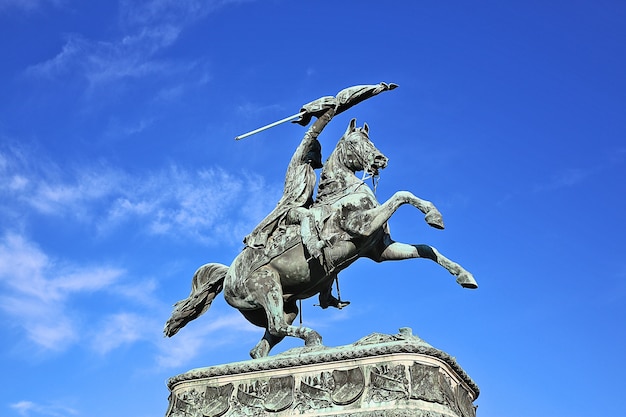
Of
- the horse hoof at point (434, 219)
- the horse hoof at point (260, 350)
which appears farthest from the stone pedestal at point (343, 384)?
the horse hoof at point (434, 219)

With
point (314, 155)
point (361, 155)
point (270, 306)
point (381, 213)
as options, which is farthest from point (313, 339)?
point (314, 155)

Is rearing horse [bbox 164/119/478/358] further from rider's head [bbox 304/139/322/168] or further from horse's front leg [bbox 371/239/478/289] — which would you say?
rider's head [bbox 304/139/322/168]

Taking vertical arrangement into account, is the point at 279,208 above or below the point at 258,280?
above

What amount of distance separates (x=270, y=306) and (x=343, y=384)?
2.32m

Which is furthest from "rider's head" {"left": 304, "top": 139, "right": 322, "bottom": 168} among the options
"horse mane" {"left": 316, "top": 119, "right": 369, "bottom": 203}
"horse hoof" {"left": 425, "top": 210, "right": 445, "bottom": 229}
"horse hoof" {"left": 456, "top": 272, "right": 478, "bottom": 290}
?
"horse hoof" {"left": 456, "top": 272, "right": 478, "bottom": 290}

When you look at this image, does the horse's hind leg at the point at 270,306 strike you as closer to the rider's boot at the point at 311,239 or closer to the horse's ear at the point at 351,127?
the rider's boot at the point at 311,239

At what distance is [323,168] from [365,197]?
122 centimetres

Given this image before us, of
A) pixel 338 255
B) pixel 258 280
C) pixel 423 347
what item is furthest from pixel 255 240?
pixel 423 347

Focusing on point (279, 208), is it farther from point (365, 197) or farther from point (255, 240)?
point (365, 197)

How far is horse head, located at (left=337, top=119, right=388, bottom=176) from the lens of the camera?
1369 cm

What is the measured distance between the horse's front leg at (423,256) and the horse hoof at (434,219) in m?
0.82

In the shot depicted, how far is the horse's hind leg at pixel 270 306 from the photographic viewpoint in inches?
508

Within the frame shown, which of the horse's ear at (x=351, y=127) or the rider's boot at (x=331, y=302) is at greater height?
the horse's ear at (x=351, y=127)

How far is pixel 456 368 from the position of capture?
37.9 ft
